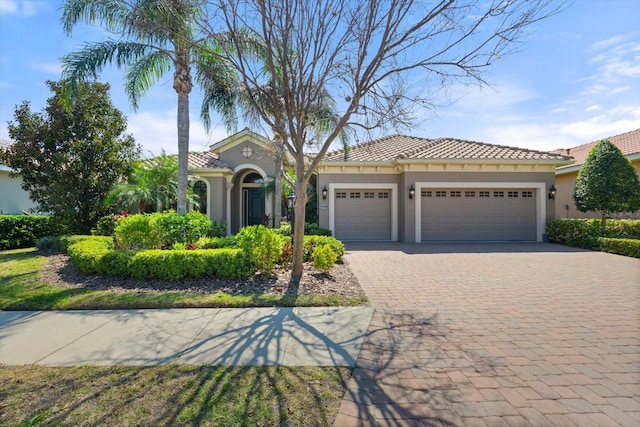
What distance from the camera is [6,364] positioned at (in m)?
3.48

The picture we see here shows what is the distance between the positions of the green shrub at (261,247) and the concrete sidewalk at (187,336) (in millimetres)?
1653

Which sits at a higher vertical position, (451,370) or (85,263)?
(85,263)

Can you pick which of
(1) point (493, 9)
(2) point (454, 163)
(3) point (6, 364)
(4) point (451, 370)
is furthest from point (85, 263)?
(2) point (454, 163)

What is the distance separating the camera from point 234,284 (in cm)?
656

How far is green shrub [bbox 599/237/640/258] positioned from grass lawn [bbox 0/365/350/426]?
38.5 feet

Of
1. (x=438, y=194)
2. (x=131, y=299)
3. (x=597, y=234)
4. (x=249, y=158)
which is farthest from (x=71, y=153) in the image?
(x=597, y=234)

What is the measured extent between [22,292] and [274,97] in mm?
6142

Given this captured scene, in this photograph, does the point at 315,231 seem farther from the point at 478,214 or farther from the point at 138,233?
the point at 478,214

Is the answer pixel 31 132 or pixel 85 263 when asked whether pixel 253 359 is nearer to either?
pixel 85 263

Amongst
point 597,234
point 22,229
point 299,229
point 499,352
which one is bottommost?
point 499,352

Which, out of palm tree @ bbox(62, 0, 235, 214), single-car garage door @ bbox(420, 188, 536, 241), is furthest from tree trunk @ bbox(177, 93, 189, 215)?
single-car garage door @ bbox(420, 188, 536, 241)

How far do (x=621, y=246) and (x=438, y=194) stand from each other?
245 inches

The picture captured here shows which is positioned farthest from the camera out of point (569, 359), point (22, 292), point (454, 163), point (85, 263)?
point (454, 163)

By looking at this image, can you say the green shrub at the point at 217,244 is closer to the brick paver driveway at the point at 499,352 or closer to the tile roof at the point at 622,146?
the brick paver driveway at the point at 499,352
